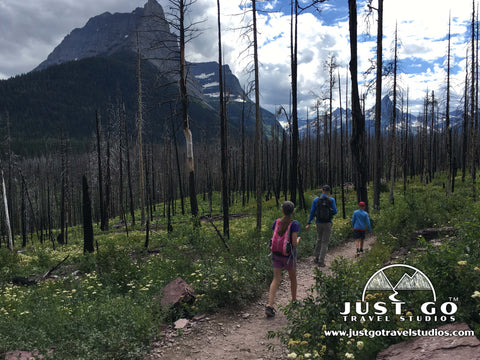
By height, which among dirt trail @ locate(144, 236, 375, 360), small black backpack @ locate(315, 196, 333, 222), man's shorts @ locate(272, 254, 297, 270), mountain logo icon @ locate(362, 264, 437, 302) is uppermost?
small black backpack @ locate(315, 196, 333, 222)

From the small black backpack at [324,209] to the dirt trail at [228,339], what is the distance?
9.06ft

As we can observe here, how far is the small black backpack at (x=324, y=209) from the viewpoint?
7730 mm

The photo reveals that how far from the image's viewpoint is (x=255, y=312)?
5.49 m

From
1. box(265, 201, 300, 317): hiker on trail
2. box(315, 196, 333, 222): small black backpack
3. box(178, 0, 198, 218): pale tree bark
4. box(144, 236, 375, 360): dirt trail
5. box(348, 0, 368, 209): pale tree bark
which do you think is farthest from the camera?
box(178, 0, 198, 218): pale tree bark

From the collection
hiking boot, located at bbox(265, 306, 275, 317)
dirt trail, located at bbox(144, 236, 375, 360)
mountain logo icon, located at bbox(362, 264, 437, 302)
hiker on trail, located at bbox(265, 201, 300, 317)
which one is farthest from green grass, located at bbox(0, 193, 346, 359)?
mountain logo icon, located at bbox(362, 264, 437, 302)

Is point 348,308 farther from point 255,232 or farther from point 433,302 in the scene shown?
point 255,232

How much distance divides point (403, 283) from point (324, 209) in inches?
Answer: 163

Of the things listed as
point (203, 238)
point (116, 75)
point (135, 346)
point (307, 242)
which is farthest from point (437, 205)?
point (116, 75)

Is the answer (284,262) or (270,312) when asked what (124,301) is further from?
(284,262)

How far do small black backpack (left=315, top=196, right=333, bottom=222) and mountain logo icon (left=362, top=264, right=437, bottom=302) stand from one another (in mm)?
3793

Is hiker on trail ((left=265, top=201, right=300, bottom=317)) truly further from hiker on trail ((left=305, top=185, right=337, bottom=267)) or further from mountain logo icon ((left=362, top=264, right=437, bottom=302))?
→ hiker on trail ((left=305, top=185, right=337, bottom=267))

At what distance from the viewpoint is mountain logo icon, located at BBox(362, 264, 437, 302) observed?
3.38 m

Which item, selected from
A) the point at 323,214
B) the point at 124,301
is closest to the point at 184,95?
the point at 323,214

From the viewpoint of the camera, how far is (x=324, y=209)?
7746mm
